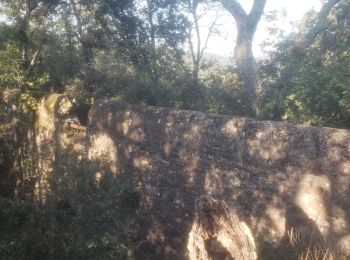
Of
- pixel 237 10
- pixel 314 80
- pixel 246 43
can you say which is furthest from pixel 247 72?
pixel 314 80

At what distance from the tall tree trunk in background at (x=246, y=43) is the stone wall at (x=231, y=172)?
4.39 meters

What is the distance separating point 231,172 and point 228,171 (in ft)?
0.17

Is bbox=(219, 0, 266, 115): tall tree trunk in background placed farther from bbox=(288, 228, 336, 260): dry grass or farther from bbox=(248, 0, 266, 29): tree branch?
bbox=(288, 228, 336, 260): dry grass

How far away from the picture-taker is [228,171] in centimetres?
513

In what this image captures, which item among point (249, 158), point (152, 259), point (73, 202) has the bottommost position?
point (152, 259)

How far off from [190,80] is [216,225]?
6.62 meters

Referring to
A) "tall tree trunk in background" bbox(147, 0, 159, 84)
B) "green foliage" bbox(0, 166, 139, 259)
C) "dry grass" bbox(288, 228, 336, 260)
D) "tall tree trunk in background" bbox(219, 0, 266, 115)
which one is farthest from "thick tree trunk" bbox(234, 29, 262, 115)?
"dry grass" bbox(288, 228, 336, 260)

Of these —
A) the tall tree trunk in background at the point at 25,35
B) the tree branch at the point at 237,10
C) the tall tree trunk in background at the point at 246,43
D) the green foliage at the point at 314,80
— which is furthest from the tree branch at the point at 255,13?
the tall tree trunk in background at the point at 25,35

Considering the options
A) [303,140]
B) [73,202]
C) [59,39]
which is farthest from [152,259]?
[59,39]

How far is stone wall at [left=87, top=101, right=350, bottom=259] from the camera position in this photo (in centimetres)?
420

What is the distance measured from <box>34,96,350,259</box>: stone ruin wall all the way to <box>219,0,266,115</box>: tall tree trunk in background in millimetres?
4401

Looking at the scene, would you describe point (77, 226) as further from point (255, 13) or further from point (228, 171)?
point (255, 13)

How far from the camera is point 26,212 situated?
25.3ft

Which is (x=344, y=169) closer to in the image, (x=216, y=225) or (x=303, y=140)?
(x=303, y=140)
